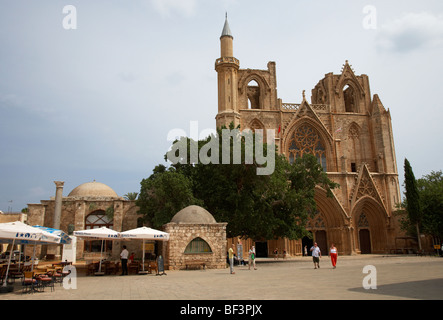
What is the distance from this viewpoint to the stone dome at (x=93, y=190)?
3781cm

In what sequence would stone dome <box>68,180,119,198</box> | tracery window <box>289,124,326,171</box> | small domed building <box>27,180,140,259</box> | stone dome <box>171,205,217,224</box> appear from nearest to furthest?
stone dome <box>171,205,217,224</box>
small domed building <box>27,180,140,259</box>
stone dome <box>68,180,119,198</box>
tracery window <box>289,124,326,171</box>

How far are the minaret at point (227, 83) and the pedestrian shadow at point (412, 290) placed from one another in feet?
89.1

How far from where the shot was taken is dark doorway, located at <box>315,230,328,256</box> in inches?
1417

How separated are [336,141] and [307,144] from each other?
3168mm

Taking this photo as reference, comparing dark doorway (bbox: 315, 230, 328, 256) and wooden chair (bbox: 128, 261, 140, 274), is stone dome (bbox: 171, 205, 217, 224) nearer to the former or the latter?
wooden chair (bbox: 128, 261, 140, 274)

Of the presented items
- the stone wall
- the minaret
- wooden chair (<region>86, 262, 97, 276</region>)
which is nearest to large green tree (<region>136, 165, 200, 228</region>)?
the stone wall

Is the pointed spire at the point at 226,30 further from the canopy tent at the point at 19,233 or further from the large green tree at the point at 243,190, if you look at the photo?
the canopy tent at the point at 19,233

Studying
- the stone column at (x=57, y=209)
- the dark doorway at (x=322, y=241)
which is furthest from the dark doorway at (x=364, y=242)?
the stone column at (x=57, y=209)

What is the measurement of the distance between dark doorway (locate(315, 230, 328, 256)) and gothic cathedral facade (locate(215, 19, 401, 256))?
0.32 feet

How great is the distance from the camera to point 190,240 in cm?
1883

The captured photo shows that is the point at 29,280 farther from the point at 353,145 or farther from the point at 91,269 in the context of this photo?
the point at 353,145
